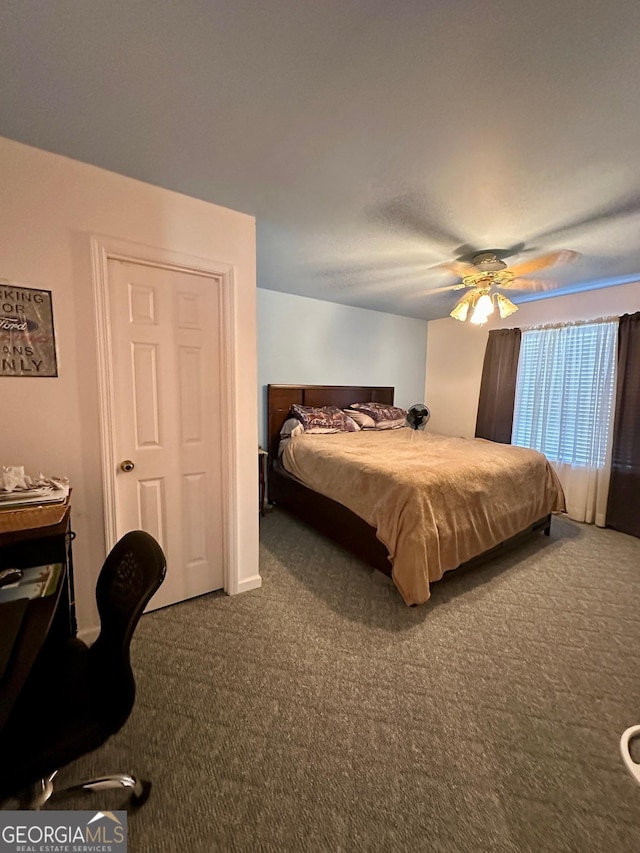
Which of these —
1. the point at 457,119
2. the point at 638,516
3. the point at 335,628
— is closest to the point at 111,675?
the point at 335,628

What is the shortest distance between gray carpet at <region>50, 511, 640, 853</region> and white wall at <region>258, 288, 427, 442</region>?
7.86 feet

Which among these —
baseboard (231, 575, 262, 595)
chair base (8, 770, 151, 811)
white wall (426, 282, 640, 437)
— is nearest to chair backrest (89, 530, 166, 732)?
chair base (8, 770, 151, 811)

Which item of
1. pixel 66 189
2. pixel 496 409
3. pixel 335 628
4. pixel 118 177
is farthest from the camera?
pixel 496 409

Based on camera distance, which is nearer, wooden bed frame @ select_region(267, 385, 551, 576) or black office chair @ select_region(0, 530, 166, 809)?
black office chair @ select_region(0, 530, 166, 809)

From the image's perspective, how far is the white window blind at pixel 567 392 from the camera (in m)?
3.47

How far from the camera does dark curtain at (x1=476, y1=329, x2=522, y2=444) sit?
13.6ft

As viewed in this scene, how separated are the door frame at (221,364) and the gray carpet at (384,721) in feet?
1.69

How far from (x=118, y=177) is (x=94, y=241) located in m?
0.37

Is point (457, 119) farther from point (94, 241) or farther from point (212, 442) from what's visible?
point (212, 442)

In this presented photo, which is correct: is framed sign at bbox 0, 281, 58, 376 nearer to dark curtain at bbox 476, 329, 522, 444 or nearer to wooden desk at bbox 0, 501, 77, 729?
wooden desk at bbox 0, 501, 77, 729

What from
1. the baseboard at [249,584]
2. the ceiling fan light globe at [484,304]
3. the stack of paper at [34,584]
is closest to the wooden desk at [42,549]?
the stack of paper at [34,584]

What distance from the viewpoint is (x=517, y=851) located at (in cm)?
102

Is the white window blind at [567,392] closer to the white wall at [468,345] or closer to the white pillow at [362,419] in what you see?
the white wall at [468,345]

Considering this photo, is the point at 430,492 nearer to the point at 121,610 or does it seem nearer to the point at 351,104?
the point at 121,610
